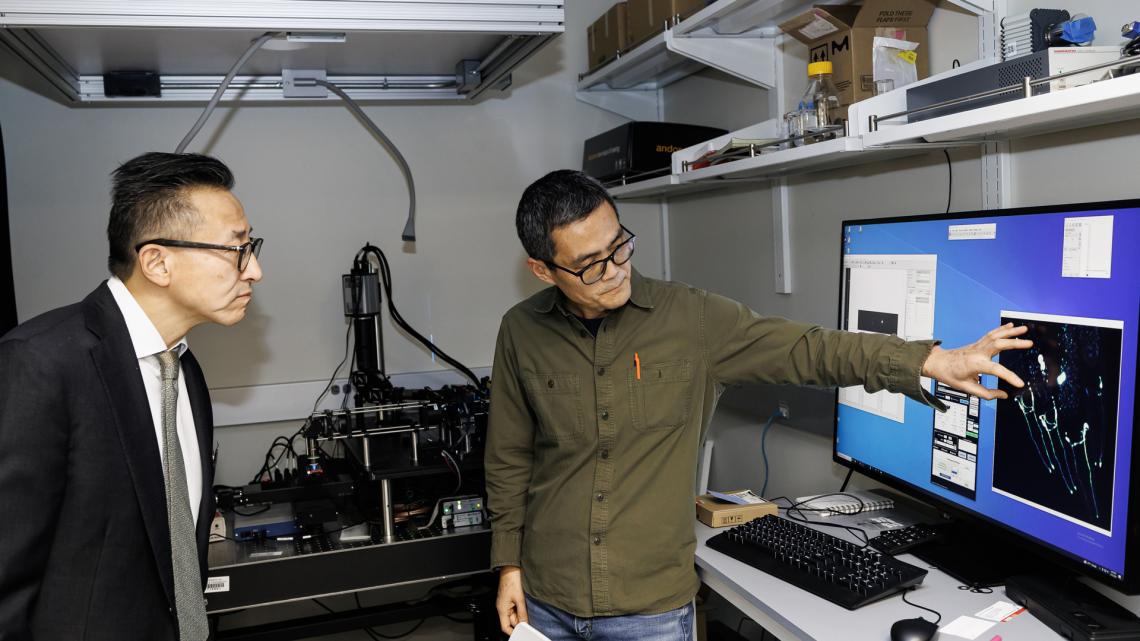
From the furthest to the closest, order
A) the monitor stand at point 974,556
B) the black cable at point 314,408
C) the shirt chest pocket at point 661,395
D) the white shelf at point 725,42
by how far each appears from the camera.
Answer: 1. the black cable at point 314,408
2. the white shelf at point 725,42
3. the shirt chest pocket at point 661,395
4. the monitor stand at point 974,556

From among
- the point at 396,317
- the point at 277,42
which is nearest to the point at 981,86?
the point at 277,42

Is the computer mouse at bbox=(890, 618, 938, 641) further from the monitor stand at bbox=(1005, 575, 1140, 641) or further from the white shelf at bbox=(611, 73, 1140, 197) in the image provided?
the white shelf at bbox=(611, 73, 1140, 197)

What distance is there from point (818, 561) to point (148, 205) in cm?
126

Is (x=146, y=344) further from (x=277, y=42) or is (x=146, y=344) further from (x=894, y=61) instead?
(x=894, y=61)

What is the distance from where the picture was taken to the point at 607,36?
2.91 meters

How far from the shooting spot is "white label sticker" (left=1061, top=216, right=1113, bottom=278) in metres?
1.29

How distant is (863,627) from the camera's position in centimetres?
138

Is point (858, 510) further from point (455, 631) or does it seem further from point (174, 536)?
point (455, 631)

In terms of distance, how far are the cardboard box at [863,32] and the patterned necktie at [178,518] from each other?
1.39 m

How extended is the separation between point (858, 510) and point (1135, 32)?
1.04 metres

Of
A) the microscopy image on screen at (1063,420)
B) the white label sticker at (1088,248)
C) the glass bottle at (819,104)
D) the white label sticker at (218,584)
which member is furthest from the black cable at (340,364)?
the white label sticker at (1088,248)

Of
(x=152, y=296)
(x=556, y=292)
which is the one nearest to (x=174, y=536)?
(x=152, y=296)

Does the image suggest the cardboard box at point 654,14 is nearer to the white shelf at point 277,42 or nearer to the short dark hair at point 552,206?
the white shelf at point 277,42

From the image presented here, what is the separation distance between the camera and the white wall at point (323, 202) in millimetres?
2754
